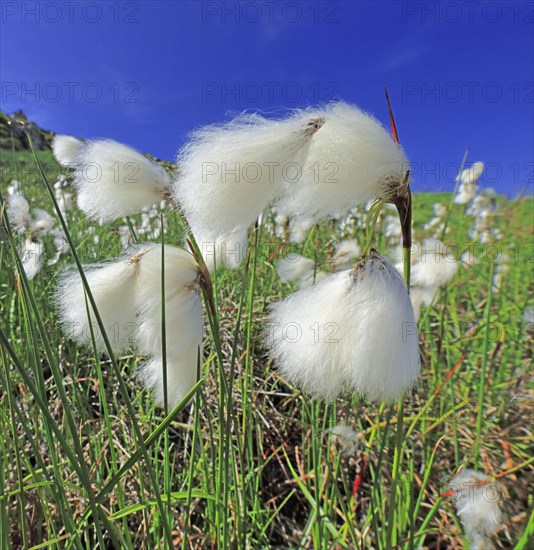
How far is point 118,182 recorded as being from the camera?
0.66m

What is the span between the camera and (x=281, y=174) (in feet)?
1.61

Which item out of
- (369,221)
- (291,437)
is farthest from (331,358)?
(291,437)

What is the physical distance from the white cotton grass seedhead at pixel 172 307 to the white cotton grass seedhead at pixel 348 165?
0.22 metres

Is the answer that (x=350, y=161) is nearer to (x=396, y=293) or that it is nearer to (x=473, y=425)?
(x=396, y=293)

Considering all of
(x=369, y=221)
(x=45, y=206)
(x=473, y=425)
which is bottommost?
(x=473, y=425)

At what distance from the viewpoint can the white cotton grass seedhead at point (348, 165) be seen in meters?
0.46

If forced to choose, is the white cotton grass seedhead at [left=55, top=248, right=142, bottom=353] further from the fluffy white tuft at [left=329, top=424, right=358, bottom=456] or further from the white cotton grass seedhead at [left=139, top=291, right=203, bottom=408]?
the fluffy white tuft at [left=329, top=424, right=358, bottom=456]

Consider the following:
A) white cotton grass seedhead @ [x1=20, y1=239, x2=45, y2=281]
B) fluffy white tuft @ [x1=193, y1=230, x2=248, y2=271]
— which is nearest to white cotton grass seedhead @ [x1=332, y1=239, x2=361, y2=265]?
fluffy white tuft @ [x1=193, y1=230, x2=248, y2=271]

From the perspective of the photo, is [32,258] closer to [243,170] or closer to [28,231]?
[28,231]

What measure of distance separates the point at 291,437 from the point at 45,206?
370 cm

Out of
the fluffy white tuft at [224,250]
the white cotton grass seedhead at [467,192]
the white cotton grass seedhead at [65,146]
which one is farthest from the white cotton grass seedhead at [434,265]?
the white cotton grass seedhead at [65,146]

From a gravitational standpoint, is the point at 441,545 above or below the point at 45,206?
below

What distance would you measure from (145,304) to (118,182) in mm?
208

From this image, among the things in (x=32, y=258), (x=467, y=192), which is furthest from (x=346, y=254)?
(x=467, y=192)
